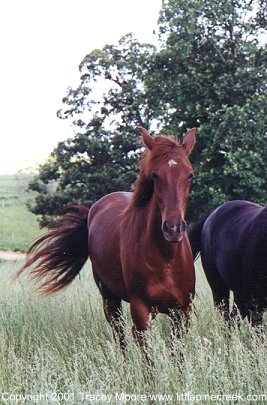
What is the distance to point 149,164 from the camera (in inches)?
166

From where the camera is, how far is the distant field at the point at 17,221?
30969 millimetres

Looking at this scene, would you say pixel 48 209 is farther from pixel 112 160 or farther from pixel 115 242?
pixel 115 242

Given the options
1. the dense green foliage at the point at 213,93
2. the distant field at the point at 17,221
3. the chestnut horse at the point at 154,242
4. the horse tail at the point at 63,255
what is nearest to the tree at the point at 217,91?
the dense green foliage at the point at 213,93

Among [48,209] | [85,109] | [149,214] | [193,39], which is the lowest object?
[48,209]

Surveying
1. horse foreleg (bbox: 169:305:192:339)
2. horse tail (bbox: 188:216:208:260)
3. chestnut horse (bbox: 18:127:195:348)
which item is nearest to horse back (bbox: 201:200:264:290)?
horse tail (bbox: 188:216:208:260)

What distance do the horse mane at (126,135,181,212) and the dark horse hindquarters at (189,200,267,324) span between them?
1094mm

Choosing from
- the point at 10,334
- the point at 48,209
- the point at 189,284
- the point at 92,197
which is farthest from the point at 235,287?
the point at 48,209

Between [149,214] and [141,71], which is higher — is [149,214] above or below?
below

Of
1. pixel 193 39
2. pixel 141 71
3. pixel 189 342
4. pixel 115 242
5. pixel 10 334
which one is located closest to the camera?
pixel 189 342

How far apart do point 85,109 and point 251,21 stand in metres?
9.54

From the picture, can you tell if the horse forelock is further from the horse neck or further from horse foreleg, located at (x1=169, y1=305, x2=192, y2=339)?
horse foreleg, located at (x1=169, y1=305, x2=192, y2=339)

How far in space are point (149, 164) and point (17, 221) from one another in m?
32.1

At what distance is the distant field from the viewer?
31.0 metres

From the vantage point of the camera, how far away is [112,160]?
25953 millimetres
